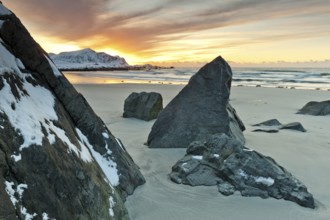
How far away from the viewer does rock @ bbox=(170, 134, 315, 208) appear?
5391 mm

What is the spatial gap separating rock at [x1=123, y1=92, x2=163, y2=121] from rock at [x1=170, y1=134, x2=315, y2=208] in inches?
259

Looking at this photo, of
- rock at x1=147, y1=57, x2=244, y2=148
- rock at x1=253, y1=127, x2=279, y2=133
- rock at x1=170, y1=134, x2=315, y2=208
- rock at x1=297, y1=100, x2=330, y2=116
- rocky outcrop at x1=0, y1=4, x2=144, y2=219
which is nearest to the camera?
rocky outcrop at x1=0, y1=4, x2=144, y2=219

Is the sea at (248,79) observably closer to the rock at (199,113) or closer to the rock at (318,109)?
the rock at (318,109)

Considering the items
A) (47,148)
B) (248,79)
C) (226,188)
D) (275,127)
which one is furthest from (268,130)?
(248,79)

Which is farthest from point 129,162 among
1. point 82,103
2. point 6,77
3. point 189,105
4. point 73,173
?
point 189,105

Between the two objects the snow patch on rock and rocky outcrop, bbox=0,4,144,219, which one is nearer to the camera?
rocky outcrop, bbox=0,4,144,219

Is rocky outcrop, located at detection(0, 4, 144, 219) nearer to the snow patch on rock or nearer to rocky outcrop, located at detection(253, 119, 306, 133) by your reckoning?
the snow patch on rock

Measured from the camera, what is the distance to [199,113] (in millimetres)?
8555

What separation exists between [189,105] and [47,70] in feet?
14.9

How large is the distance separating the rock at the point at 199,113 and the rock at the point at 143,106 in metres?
4.10

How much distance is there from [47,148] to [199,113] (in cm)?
544

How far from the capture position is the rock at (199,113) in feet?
27.3

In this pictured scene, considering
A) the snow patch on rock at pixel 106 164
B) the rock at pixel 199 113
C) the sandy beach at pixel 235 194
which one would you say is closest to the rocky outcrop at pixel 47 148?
the snow patch on rock at pixel 106 164

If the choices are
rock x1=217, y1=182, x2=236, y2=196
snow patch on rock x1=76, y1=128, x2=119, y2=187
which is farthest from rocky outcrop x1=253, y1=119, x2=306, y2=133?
snow patch on rock x1=76, y1=128, x2=119, y2=187
